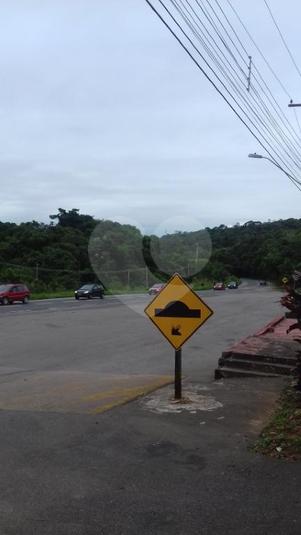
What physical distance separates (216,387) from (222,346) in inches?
334

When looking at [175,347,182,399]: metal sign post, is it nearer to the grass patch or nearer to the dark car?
the grass patch

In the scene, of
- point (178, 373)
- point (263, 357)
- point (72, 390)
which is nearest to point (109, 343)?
point (263, 357)

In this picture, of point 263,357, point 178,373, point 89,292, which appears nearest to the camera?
point 178,373

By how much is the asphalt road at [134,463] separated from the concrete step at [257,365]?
24.6 inches

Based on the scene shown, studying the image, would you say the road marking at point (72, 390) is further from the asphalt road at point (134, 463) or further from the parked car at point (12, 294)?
the parked car at point (12, 294)

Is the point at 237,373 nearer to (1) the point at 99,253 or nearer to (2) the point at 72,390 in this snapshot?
(2) the point at 72,390

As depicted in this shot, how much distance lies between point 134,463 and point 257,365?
15.8 feet

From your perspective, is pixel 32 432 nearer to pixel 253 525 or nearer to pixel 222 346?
pixel 253 525

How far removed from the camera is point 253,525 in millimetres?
4160

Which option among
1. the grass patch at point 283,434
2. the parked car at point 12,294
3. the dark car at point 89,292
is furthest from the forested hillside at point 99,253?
the grass patch at point 283,434

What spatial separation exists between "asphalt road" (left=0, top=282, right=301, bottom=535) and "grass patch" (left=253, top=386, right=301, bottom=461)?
0.15 metres

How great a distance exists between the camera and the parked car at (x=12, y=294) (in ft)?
142

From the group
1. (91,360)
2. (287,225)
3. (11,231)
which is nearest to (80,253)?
(11,231)

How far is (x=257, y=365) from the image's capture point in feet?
32.6
